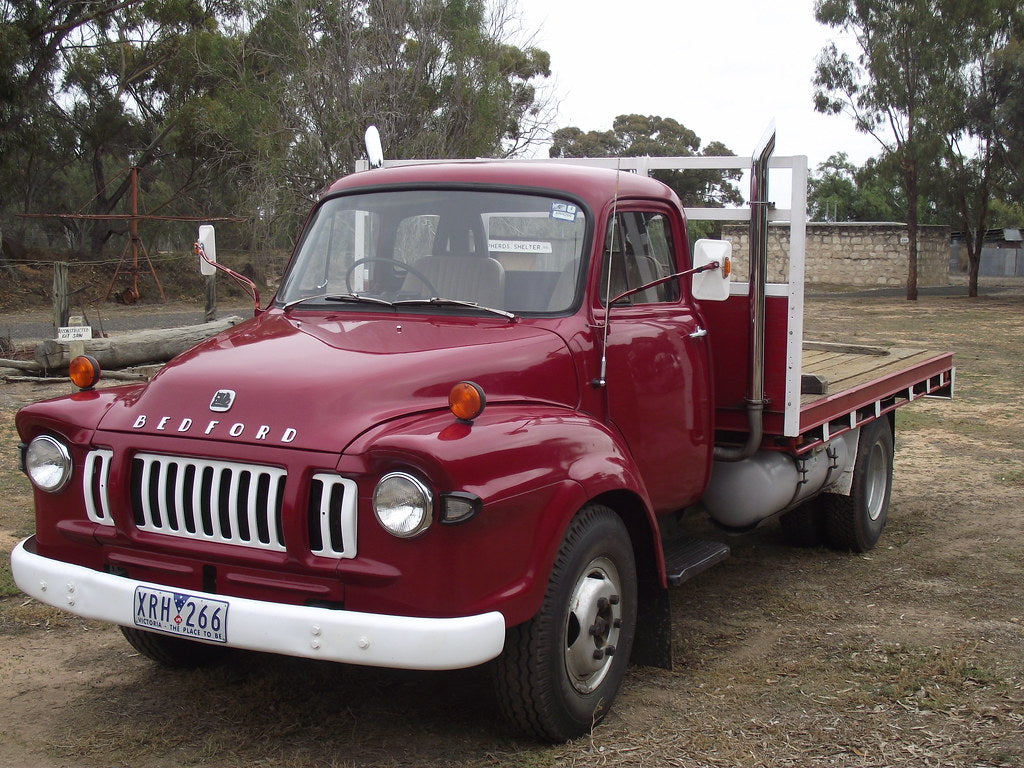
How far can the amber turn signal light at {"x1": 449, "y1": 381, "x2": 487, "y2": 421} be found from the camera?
3.47m

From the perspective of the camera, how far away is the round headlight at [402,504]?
3.31m

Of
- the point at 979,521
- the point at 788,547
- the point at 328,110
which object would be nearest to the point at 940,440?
the point at 979,521

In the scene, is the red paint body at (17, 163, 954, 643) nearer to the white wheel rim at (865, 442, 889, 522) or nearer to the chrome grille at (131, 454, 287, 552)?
the chrome grille at (131, 454, 287, 552)

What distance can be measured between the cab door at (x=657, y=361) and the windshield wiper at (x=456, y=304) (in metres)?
0.36

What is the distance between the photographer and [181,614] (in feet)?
11.6

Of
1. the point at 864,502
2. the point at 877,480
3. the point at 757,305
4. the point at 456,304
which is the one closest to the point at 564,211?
the point at 456,304

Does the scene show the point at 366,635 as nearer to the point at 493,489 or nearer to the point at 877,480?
the point at 493,489

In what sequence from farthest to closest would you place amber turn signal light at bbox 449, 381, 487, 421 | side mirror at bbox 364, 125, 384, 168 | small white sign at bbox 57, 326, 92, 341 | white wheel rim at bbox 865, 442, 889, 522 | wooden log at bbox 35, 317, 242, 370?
wooden log at bbox 35, 317, 242, 370 < small white sign at bbox 57, 326, 92, 341 < white wheel rim at bbox 865, 442, 889, 522 < side mirror at bbox 364, 125, 384, 168 < amber turn signal light at bbox 449, 381, 487, 421

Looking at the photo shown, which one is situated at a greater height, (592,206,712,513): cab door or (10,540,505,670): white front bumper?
(592,206,712,513): cab door

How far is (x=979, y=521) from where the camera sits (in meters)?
7.36

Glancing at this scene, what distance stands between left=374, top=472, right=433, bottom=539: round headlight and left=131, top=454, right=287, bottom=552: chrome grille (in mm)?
345

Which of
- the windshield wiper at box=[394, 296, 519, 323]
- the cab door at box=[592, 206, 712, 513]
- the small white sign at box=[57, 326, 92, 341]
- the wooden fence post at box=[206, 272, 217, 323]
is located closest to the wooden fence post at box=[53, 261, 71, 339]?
the wooden fence post at box=[206, 272, 217, 323]

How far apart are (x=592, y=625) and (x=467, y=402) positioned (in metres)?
0.99

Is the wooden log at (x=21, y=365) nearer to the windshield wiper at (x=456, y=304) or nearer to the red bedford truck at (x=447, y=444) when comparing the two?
the red bedford truck at (x=447, y=444)
